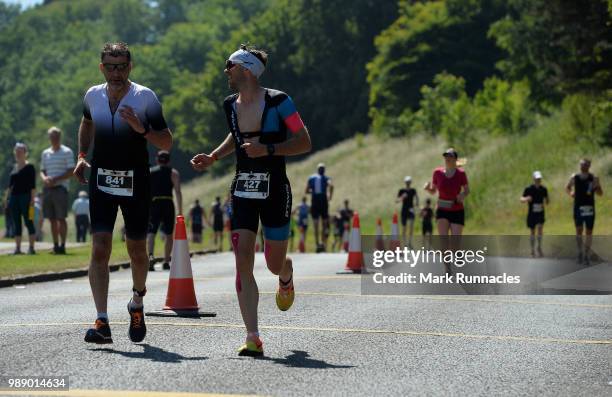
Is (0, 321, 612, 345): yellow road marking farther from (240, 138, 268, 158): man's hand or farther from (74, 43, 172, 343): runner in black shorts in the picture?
(240, 138, 268, 158): man's hand

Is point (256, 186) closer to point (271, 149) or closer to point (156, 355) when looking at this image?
point (271, 149)

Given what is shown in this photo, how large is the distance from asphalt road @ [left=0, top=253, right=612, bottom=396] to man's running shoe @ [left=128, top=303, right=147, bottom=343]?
80mm

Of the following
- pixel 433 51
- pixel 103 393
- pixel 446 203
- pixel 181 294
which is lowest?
pixel 103 393

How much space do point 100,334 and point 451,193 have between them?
9.51 metres

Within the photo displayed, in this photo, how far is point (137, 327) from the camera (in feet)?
30.7

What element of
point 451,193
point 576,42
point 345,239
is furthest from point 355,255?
point 576,42

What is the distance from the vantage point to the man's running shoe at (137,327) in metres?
9.34

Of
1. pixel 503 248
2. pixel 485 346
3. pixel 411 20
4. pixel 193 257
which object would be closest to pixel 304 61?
pixel 411 20

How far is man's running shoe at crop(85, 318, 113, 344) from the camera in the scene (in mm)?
9125

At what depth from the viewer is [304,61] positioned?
9344cm

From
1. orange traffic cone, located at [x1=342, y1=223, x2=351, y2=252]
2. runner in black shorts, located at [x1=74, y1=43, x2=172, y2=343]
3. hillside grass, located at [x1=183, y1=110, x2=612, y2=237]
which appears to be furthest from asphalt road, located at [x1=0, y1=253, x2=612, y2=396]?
orange traffic cone, located at [x1=342, y1=223, x2=351, y2=252]

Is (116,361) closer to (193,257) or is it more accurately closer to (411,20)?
(193,257)

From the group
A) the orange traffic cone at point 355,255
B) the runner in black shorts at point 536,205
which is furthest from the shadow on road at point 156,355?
the runner in black shorts at point 536,205

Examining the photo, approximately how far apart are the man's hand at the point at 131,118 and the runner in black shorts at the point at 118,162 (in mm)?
131
